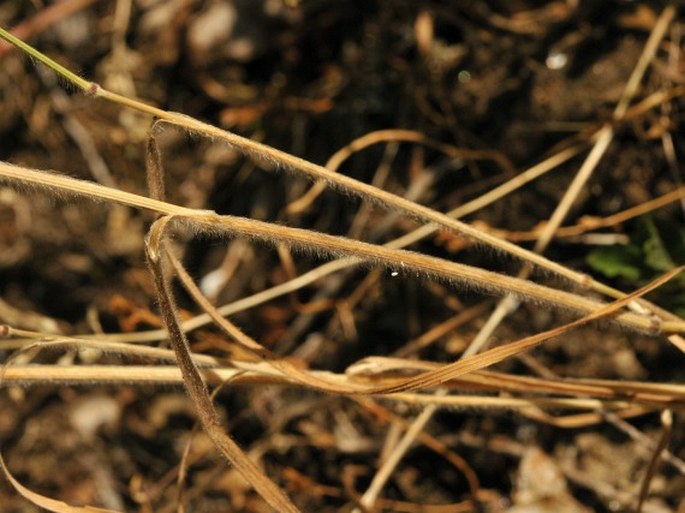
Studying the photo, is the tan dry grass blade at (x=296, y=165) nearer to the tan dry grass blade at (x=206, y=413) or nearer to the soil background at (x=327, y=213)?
the tan dry grass blade at (x=206, y=413)

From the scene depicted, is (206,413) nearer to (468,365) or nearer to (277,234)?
(277,234)

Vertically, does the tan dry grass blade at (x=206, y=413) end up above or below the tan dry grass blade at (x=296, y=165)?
below

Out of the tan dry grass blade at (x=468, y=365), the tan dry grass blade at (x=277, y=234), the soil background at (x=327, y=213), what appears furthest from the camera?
the soil background at (x=327, y=213)

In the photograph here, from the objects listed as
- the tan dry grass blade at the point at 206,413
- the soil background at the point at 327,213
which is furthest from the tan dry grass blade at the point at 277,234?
the soil background at the point at 327,213

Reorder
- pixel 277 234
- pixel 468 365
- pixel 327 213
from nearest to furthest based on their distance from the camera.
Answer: pixel 277 234 < pixel 468 365 < pixel 327 213

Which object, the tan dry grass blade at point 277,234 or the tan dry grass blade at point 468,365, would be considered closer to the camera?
the tan dry grass blade at point 277,234

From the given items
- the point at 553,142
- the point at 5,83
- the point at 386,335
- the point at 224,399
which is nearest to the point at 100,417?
the point at 224,399

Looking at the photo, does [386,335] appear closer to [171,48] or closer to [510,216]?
[510,216]

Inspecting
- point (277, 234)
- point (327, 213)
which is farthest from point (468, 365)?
point (327, 213)
